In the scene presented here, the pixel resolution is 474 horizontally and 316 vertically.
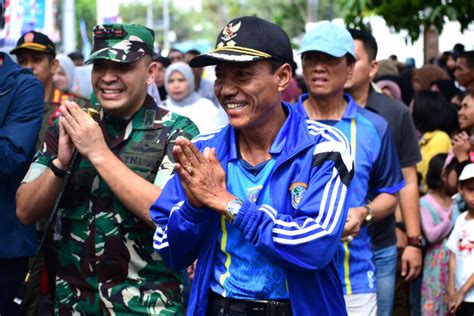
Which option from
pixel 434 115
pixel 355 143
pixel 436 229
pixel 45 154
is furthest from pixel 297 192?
pixel 434 115

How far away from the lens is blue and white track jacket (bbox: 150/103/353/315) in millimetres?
3414

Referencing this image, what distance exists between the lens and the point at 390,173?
545 cm

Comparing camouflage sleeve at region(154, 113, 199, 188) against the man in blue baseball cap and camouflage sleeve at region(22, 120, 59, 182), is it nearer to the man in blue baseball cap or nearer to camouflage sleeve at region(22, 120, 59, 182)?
camouflage sleeve at region(22, 120, 59, 182)

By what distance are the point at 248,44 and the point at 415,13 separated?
7.19 metres

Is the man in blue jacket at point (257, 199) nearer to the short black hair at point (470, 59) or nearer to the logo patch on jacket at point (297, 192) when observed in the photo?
the logo patch on jacket at point (297, 192)

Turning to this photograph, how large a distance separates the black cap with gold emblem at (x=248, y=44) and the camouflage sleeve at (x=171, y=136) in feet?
2.77

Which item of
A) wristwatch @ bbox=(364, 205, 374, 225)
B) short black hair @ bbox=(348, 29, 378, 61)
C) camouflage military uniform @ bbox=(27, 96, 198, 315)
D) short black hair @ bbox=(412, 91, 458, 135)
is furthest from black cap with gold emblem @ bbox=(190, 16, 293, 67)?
short black hair @ bbox=(412, 91, 458, 135)

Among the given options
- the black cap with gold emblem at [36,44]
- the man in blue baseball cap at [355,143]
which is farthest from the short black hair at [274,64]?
the black cap with gold emblem at [36,44]

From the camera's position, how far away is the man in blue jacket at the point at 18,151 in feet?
16.8

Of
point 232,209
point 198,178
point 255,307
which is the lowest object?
point 255,307

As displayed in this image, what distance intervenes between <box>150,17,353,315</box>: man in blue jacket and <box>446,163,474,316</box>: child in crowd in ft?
10.6

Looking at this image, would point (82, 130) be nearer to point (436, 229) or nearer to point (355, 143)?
point (355, 143)

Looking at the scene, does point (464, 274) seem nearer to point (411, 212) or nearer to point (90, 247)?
point (411, 212)

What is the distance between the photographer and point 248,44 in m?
3.64
